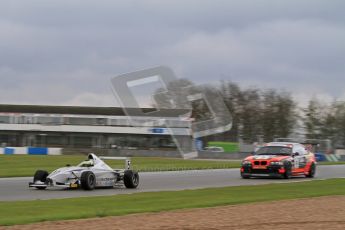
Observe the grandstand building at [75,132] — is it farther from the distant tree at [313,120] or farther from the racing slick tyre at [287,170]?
the racing slick tyre at [287,170]

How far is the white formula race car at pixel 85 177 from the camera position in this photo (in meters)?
17.2

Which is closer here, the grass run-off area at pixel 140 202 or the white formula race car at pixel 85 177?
the grass run-off area at pixel 140 202

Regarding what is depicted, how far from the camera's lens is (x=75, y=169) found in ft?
57.9

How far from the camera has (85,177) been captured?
17.0 m

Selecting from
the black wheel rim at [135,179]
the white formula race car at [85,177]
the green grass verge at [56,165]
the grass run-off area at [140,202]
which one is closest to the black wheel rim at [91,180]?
the white formula race car at [85,177]

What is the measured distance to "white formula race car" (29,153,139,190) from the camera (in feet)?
56.3

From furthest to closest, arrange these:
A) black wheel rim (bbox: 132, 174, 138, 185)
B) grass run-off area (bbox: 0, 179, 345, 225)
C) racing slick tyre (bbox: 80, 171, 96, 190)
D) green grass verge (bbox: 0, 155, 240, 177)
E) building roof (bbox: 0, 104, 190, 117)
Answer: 1. building roof (bbox: 0, 104, 190, 117)
2. green grass verge (bbox: 0, 155, 240, 177)
3. black wheel rim (bbox: 132, 174, 138, 185)
4. racing slick tyre (bbox: 80, 171, 96, 190)
5. grass run-off area (bbox: 0, 179, 345, 225)

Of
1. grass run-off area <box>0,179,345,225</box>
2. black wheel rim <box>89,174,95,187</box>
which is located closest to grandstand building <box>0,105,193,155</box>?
black wheel rim <box>89,174,95,187</box>

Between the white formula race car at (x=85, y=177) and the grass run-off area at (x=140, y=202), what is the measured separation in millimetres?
2355

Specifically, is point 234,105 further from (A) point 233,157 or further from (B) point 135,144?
(A) point 233,157

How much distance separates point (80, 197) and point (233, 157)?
143ft

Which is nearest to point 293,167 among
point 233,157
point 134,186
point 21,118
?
point 134,186

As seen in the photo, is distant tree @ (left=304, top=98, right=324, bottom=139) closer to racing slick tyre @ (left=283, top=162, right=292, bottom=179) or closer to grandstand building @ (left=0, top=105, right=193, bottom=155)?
grandstand building @ (left=0, top=105, right=193, bottom=155)

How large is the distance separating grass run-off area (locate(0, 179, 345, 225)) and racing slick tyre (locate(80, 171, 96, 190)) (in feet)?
7.20
